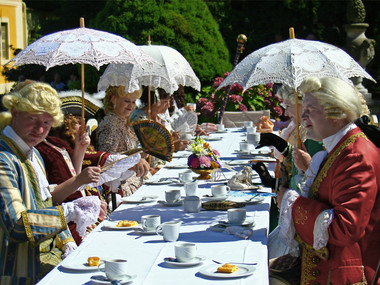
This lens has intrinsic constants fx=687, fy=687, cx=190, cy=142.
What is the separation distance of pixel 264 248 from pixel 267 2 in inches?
690

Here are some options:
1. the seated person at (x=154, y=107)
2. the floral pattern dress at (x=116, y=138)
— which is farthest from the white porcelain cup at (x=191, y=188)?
the seated person at (x=154, y=107)

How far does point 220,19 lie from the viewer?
706 inches

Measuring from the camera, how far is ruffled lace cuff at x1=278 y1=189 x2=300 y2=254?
3.31m

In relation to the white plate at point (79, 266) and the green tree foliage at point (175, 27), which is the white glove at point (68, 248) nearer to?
the white plate at point (79, 266)

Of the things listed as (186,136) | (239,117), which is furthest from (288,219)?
(239,117)

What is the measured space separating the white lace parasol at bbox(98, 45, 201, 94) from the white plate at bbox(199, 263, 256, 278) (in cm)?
329

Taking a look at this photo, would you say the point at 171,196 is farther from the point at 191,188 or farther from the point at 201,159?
the point at 201,159

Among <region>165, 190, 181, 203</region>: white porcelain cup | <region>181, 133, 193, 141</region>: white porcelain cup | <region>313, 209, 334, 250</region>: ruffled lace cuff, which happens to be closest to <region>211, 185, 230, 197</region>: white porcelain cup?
<region>165, 190, 181, 203</region>: white porcelain cup

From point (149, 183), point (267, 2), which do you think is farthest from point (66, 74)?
point (149, 183)

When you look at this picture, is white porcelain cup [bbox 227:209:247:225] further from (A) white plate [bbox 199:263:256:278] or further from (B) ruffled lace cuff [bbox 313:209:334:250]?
(A) white plate [bbox 199:263:256:278]

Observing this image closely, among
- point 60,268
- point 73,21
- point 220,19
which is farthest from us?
point 73,21

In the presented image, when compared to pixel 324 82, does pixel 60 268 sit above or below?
below

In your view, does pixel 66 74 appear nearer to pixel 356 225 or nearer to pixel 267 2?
pixel 267 2

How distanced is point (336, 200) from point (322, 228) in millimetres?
141
